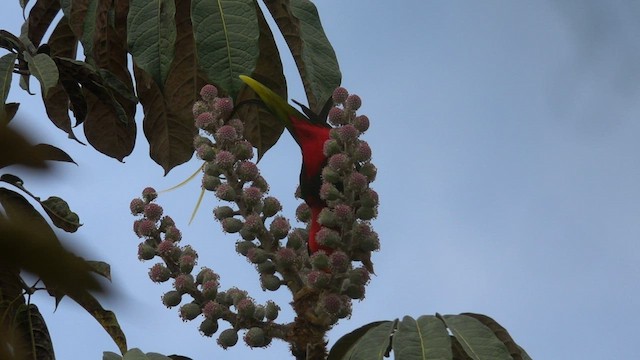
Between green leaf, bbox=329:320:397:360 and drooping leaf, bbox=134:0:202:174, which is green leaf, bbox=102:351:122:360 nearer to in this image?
green leaf, bbox=329:320:397:360

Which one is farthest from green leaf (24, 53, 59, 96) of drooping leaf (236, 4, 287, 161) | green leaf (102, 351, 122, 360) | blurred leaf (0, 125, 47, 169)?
blurred leaf (0, 125, 47, 169)

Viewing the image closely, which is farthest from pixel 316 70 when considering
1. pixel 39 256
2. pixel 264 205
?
pixel 39 256

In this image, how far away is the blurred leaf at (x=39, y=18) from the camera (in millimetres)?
3084

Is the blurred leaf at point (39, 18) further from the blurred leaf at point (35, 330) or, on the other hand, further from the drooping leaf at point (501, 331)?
the drooping leaf at point (501, 331)

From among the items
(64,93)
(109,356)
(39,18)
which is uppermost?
(39,18)

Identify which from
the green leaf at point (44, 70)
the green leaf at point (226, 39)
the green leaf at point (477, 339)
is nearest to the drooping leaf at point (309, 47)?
the green leaf at point (226, 39)

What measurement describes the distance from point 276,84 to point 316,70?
32 cm

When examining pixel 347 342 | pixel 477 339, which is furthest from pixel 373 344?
pixel 477 339

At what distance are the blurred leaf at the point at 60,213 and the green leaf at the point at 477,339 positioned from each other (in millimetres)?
1214

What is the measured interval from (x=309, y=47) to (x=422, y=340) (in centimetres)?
106

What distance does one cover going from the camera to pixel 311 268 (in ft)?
6.27

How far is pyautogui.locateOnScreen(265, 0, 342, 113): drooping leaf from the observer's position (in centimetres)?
247

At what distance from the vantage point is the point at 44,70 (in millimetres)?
2545

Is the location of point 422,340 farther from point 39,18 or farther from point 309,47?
point 39,18
